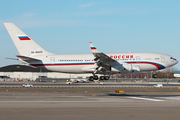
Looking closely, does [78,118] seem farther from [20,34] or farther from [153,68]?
[20,34]

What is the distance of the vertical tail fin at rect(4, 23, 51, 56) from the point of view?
48594 mm

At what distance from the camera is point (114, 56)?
4519cm

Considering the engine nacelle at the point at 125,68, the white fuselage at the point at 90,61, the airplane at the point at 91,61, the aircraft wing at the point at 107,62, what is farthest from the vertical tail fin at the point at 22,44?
the engine nacelle at the point at 125,68

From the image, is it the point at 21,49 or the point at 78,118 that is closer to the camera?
the point at 78,118

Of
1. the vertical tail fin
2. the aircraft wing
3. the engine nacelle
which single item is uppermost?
the vertical tail fin

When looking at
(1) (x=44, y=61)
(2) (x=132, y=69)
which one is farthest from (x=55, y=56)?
(2) (x=132, y=69)

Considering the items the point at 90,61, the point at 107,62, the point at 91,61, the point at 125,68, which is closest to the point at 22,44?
the point at 90,61

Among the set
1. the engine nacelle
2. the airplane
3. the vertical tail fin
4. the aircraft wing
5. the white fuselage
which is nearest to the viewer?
the aircraft wing

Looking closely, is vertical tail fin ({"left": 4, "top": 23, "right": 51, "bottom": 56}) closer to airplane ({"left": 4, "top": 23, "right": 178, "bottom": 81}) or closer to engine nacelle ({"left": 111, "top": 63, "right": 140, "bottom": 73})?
airplane ({"left": 4, "top": 23, "right": 178, "bottom": 81})

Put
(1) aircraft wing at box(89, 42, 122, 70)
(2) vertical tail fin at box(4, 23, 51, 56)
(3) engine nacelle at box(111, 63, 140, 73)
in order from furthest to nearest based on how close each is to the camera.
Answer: (2) vertical tail fin at box(4, 23, 51, 56) → (3) engine nacelle at box(111, 63, 140, 73) → (1) aircraft wing at box(89, 42, 122, 70)

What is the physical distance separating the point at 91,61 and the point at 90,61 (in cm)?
19

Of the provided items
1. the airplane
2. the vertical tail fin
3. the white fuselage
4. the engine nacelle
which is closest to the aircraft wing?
the airplane

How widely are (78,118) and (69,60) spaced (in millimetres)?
31463

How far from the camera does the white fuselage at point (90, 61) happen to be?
44.6 m
